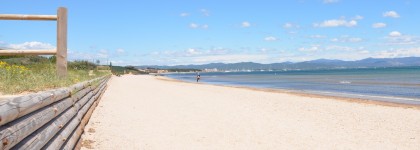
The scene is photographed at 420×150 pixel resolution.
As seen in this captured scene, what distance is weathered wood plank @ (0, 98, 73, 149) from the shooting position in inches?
125

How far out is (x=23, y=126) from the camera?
3.72m

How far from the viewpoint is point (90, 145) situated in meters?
8.46

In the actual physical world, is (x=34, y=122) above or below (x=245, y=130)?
above

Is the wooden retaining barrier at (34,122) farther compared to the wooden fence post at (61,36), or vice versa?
the wooden fence post at (61,36)

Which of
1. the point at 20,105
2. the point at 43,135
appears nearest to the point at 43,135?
the point at 43,135

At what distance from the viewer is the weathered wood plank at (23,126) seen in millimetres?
3175

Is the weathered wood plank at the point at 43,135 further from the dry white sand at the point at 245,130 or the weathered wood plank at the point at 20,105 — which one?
the dry white sand at the point at 245,130

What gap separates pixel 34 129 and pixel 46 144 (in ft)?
2.77

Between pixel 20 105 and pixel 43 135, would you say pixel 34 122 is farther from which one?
pixel 20 105

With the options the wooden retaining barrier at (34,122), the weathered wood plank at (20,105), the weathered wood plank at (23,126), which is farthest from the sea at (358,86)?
the weathered wood plank at (20,105)

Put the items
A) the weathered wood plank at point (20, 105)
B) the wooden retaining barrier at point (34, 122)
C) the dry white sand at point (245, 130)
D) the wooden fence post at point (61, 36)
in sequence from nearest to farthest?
the weathered wood plank at point (20, 105) → the wooden retaining barrier at point (34, 122) → the wooden fence post at point (61, 36) → the dry white sand at point (245, 130)

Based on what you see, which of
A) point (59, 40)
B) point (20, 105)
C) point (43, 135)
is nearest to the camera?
point (20, 105)

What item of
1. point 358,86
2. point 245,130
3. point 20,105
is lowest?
point 358,86

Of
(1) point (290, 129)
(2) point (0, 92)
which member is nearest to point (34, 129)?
(2) point (0, 92)
